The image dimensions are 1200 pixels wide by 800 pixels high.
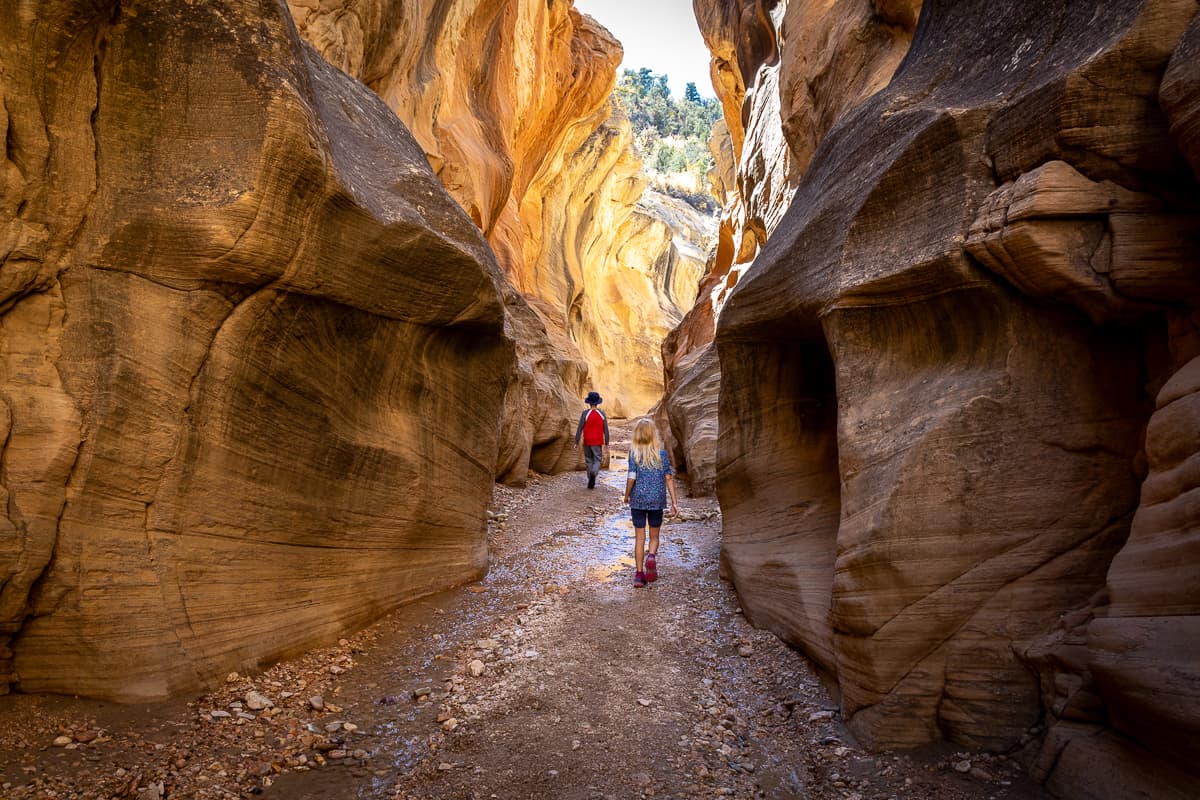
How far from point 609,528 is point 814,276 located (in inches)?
233

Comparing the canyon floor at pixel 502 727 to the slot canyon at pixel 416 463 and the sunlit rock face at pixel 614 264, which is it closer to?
the slot canyon at pixel 416 463

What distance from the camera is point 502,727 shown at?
12.8 ft

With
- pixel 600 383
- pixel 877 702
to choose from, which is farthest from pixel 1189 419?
pixel 600 383

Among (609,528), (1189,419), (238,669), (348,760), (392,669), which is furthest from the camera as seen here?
(609,528)

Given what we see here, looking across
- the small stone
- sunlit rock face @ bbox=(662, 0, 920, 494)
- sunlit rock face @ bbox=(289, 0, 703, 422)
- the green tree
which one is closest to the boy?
sunlit rock face @ bbox=(289, 0, 703, 422)

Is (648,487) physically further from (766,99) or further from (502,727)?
(766,99)

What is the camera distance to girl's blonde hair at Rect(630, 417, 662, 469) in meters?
7.04

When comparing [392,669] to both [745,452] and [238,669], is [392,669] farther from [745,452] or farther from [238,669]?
[745,452]

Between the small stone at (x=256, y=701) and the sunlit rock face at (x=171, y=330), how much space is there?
0.28 metres

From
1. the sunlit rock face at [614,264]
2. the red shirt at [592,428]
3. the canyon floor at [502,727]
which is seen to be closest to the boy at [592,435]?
the red shirt at [592,428]

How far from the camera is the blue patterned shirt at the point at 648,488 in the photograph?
696 centimetres

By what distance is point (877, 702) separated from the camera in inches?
146

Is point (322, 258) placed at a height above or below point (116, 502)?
above

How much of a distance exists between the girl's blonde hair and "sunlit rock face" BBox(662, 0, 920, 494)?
294 centimetres
